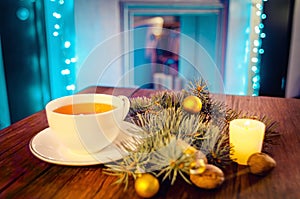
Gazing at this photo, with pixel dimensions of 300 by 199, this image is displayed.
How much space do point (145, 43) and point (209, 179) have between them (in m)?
2.00

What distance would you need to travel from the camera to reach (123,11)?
7.96 ft

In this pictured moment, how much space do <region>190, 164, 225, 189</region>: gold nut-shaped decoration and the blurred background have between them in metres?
1.32

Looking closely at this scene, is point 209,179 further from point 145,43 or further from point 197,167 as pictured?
point 145,43

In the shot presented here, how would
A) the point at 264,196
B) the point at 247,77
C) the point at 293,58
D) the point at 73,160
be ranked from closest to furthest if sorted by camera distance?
1. the point at 264,196
2. the point at 73,160
3. the point at 293,58
4. the point at 247,77

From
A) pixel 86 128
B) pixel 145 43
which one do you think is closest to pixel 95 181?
pixel 86 128

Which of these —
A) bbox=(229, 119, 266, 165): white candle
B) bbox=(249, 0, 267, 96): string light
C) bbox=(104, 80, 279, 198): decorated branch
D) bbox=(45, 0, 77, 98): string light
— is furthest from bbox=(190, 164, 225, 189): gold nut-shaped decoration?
Answer: bbox=(249, 0, 267, 96): string light

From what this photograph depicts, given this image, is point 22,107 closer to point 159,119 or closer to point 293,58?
point 159,119

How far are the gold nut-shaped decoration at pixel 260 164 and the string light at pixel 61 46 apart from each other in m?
1.75

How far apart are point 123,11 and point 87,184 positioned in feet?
6.78

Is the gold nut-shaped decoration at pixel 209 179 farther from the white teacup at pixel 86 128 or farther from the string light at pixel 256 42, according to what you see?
the string light at pixel 256 42

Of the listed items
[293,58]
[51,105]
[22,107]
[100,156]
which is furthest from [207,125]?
[293,58]

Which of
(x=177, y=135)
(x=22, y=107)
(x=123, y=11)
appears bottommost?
(x=22, y=107)

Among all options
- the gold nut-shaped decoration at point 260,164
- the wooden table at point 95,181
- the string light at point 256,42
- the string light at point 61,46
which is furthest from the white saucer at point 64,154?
the string light at point 256,42

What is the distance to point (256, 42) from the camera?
7.41ft
